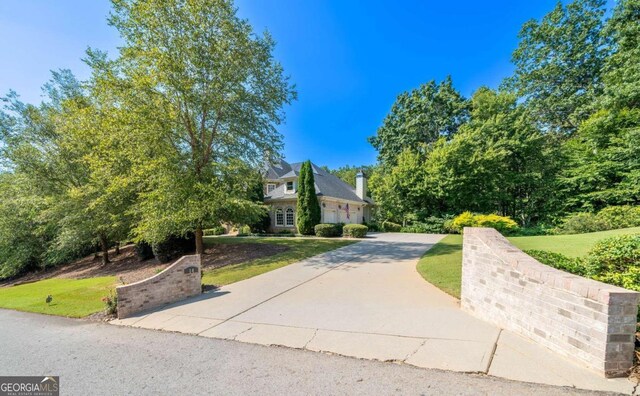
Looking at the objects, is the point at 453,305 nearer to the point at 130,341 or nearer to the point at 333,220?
the point at 130,341

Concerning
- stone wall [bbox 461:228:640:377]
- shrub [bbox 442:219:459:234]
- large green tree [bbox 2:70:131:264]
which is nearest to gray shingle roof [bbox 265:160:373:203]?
shrub [bbox 442:219:459:234]

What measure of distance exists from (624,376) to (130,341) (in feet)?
21.9

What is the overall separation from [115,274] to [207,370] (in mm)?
12306

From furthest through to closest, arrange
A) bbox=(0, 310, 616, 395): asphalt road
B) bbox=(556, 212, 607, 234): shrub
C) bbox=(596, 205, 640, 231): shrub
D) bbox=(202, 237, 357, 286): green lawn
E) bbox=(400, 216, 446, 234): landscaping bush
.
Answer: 1. bbox=(400, 216, 446, 234): landscaping bush
2. bbox=(556, 212, 607, 234): shrub
3. bbox=(596, 205, 640, 231): shrub
4. bbox=(202, 237, 357, 286): green lawn
5. bbox=(0, 310, 616, 395): asphalt road

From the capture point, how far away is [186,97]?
11.0 meters

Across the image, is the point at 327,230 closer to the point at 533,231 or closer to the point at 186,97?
the point at 186,97

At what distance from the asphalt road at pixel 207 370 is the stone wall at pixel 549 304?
0.64 metres

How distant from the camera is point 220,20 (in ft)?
38.0

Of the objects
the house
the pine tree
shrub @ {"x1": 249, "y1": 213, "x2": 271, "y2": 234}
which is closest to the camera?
the pine tree

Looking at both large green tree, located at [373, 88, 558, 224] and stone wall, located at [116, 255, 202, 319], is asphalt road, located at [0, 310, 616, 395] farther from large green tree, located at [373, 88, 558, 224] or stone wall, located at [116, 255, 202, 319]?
large green tree, located at [373, 88, 558, 224]

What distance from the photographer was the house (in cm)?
2359

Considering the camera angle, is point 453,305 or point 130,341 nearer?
point 130,341

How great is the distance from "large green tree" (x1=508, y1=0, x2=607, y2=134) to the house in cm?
1714

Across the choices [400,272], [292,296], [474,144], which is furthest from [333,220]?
[292,296]
